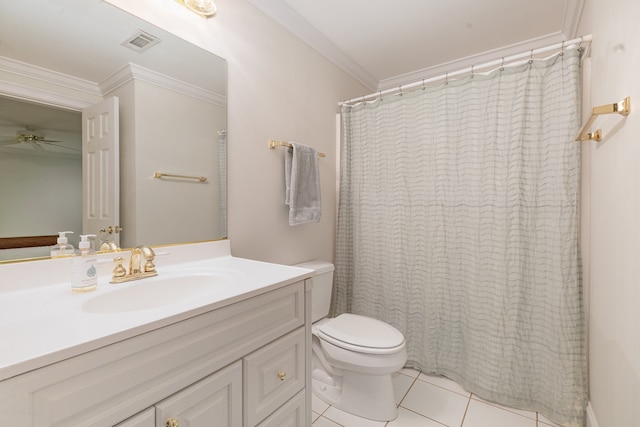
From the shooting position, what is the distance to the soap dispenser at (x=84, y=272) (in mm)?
859

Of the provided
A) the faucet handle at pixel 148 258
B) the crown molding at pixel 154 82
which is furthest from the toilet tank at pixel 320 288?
the crown molding at pixel 154 82

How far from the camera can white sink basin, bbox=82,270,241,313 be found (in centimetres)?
88

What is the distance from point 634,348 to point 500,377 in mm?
892

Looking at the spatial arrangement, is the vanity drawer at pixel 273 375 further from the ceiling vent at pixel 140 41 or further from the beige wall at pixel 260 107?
the ceiling vent at pixel 140 41

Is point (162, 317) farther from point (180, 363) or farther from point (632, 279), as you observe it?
point (632, 279)

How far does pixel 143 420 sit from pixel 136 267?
0.57 metres

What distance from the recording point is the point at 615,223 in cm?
99

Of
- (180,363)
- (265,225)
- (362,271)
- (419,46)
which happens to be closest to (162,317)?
(180,363)

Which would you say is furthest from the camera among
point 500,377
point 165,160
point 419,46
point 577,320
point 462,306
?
point 419,46

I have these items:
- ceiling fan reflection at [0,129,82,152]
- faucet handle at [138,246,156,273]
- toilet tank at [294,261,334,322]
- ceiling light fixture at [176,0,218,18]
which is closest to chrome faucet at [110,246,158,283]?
faucet handle at [138,246,156,273]

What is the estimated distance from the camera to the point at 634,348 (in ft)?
2.68

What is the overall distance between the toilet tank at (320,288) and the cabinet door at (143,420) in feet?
Result: 3.73

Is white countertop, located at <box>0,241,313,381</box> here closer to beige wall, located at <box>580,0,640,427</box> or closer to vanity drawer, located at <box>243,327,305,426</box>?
vanity drawer, located at <box>243,327,305,426</box>

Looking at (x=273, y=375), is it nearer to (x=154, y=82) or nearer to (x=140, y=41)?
(x=154, y=82)
